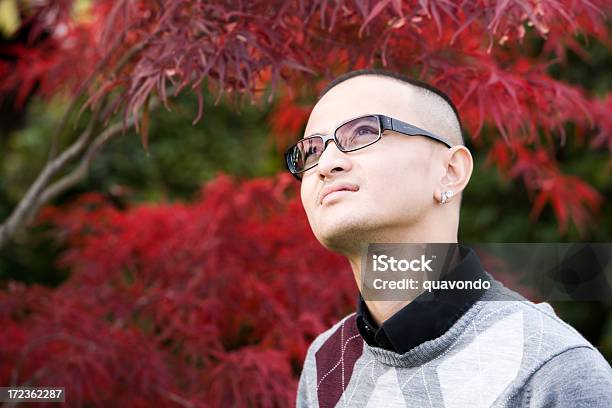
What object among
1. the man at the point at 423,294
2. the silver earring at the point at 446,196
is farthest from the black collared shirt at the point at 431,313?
the silver earring at the point at 446,196

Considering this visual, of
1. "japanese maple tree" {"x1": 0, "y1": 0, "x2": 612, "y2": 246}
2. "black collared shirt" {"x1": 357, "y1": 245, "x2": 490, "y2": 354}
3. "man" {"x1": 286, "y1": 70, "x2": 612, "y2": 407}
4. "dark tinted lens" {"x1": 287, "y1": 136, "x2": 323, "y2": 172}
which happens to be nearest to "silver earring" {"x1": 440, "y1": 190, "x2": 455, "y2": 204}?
"man" {"x1": 286, "y1": 70, "x2": 612, "y2": 407}

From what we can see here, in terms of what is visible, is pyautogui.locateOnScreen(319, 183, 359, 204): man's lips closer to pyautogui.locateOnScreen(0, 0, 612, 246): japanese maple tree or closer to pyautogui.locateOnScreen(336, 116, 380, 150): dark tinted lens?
pyautogui.locateOnScreen(336, 116, 380, 150): dark tinted lens

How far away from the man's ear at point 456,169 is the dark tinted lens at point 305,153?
0.22 meters

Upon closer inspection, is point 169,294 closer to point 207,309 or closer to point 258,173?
point 207,309

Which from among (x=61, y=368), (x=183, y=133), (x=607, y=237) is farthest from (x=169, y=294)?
(x=607, y=237)

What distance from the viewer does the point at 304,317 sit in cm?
198

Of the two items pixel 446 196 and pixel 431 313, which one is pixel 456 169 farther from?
pixel 431 313

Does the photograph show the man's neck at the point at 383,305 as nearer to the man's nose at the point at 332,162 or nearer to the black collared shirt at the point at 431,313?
the black collared shirt at the point at 431,313

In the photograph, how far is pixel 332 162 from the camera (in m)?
1.22

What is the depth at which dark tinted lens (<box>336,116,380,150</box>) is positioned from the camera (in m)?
1.21

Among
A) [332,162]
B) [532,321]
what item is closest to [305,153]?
[332,162]

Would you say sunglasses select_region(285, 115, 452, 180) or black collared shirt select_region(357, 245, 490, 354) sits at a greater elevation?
sunglasses select_region(285, 115, 452, 180)

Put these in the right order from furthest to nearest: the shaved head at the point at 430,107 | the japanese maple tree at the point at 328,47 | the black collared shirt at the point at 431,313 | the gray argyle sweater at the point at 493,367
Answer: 1. the japanese maple tree at the point at 328,47
2. the shaved head at the point at 430,107
3. the black collared shirt at the point at 431,313
4. the gray argyle sweater at the point at 493,367

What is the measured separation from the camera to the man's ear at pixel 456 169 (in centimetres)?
125
